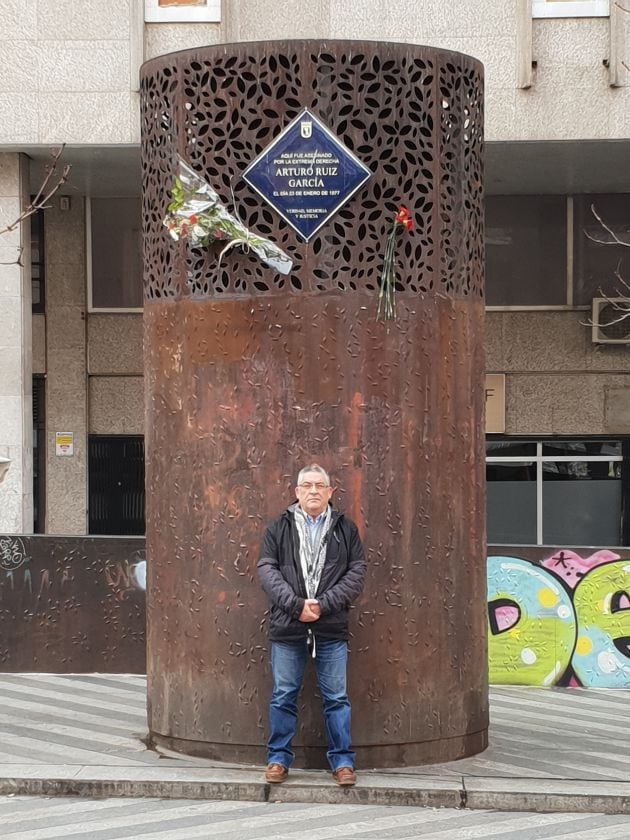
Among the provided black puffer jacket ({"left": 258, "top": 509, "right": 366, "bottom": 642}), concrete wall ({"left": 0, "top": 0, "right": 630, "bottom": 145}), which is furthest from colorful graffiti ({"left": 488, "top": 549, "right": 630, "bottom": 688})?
concrete wall ({"left": 0, "top": 0, "right": 630, "bottom": 145})

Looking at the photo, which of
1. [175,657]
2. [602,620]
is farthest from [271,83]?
[602,620]

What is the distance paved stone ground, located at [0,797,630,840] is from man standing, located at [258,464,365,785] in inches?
14.3

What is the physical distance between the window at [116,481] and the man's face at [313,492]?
34.1 ft

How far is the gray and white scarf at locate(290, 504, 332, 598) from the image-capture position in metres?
8.31

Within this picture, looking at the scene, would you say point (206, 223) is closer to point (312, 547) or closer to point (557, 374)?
point (312, 547)

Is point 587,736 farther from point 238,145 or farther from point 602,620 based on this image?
point 238,145

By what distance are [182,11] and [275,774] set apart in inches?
368

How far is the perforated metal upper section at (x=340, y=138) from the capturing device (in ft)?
28.5

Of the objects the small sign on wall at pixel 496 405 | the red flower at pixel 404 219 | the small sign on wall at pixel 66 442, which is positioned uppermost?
the red flower at pixel 404 219

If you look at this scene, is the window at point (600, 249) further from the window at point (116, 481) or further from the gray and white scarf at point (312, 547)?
the gray and white scarf at point (312, 547)

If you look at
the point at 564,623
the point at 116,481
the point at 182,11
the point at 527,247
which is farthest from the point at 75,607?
the point at 527,247

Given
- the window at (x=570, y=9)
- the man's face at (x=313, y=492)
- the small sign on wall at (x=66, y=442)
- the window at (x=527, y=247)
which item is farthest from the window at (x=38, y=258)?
the man's face at (x=313, y=492)

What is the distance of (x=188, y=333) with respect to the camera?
8.91m

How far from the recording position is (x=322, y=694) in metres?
8.44
